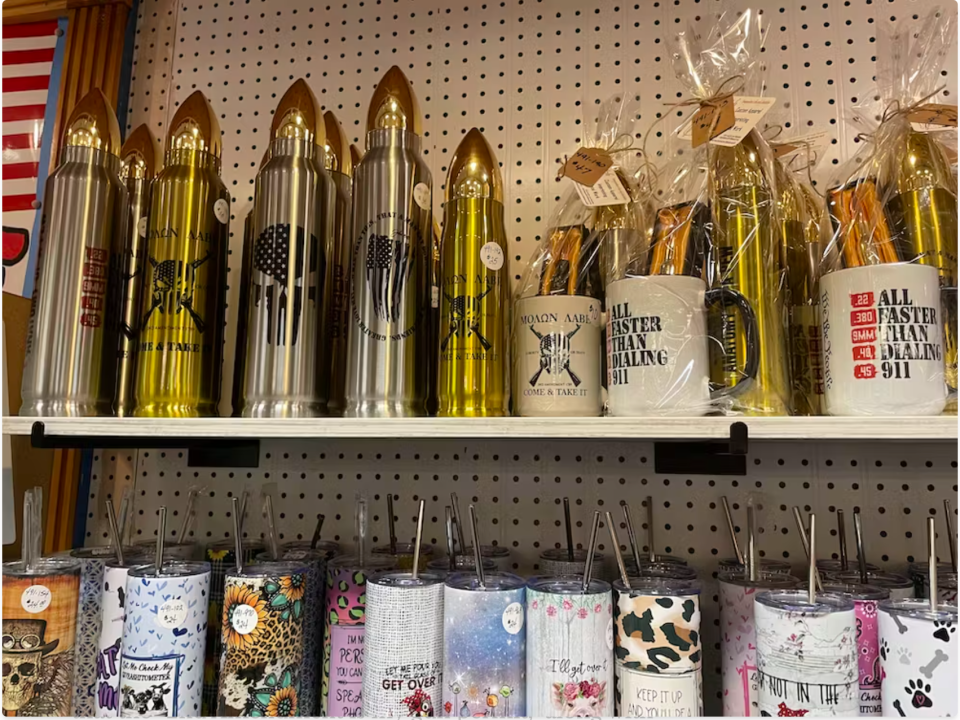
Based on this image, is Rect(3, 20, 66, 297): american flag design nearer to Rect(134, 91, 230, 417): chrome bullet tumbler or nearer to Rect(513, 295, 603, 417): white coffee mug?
Rect(134, 91, 230, 417): chrome bullet tumbler

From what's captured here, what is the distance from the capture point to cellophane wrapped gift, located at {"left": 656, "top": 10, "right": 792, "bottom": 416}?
0.75 meters

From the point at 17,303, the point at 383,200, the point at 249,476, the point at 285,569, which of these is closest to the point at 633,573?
the point at 285,569

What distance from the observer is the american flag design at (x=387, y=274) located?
2.85 feet

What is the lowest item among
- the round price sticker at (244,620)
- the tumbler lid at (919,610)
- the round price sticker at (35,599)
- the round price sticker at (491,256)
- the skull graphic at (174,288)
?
the round price sticker at (244,620)

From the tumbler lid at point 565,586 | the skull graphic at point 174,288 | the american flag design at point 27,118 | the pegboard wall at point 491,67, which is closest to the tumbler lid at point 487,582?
the tumbler lid at point 565,586

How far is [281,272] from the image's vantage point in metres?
0.88

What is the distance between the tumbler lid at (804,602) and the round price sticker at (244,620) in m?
0.57

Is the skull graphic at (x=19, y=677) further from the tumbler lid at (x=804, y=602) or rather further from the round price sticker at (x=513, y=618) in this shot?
the tumbler lid at (x=804, y=602)

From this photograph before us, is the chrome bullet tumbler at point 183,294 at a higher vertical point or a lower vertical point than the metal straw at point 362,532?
higher

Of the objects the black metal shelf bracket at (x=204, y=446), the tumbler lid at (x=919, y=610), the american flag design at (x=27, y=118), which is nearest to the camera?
the tumbler lid at (x=919, y=610)

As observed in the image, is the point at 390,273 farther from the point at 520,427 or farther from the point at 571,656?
the point at 571,656

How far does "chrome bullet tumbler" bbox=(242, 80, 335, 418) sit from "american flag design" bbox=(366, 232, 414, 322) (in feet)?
0.28

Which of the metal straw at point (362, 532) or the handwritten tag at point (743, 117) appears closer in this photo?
the handwritten tag at point (743, 117)

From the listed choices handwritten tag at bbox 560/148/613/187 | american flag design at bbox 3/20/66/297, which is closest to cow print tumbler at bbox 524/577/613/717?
handwritten tag at bbox 560/148/613/187
